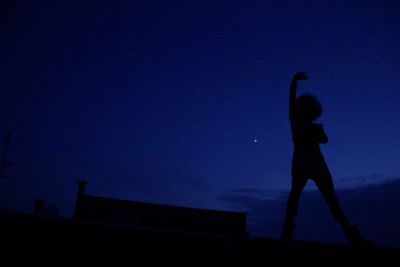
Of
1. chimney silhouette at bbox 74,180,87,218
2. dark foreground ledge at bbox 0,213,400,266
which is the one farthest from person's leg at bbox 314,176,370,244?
chimney silhouette at bbox 74,180,87,218

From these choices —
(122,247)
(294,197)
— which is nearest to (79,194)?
(294,197)

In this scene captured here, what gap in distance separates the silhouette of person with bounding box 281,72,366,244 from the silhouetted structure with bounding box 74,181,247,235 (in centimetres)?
751

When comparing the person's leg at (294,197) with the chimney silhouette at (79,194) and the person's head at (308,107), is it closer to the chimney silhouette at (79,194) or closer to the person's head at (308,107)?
the person's head at (308,107)

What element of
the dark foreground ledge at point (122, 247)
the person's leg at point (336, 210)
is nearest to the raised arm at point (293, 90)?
the person's leg at point (336, 210)

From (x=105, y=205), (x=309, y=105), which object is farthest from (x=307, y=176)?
(x=105, y=205)

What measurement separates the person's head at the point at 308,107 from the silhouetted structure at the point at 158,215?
25.6ft

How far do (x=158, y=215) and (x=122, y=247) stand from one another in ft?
34.1

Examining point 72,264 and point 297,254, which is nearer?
point 72,264

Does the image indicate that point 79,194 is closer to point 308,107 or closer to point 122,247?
point 308,107

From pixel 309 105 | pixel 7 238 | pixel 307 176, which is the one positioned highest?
pixel 309 105

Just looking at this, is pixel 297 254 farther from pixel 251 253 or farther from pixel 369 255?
pixel 369 255

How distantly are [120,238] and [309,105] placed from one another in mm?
3748

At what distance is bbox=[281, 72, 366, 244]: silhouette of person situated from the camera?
4.05 metres

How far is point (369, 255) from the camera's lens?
193 cm
